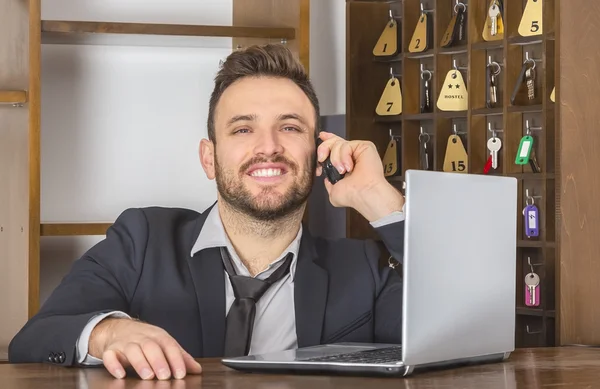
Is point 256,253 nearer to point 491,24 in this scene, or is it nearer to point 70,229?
point 70,229

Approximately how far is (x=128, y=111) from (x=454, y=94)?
4.28 ft

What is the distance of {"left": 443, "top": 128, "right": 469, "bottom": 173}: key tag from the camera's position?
379cm

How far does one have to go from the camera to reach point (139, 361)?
5.59 feet

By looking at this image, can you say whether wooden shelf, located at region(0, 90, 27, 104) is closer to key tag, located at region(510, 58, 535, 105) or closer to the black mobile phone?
the black mobile phone

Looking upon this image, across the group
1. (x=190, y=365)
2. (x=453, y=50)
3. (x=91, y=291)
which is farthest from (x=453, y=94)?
(x=190, y=365)

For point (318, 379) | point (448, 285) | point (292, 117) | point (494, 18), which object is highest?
point (494, 18)

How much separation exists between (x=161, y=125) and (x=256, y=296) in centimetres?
184

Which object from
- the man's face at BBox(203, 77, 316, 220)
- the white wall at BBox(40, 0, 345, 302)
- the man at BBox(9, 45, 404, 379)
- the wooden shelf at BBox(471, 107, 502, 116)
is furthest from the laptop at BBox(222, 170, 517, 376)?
the white wall at BBox(40, 0, 345, 302)

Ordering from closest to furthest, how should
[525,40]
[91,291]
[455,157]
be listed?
[91,291] < [525,40] < [455,157]

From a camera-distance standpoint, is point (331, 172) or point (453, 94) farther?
point (453, 94)

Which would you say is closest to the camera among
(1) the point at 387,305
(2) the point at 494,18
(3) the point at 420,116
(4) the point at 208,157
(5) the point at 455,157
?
(1) the point at 387,305

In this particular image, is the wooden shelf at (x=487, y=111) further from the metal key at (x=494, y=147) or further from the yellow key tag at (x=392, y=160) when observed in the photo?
the yellow key tag at (x=392, y=160)

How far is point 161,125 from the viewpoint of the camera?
4133 millimetres

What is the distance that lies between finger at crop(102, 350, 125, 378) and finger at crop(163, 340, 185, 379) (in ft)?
0.27
